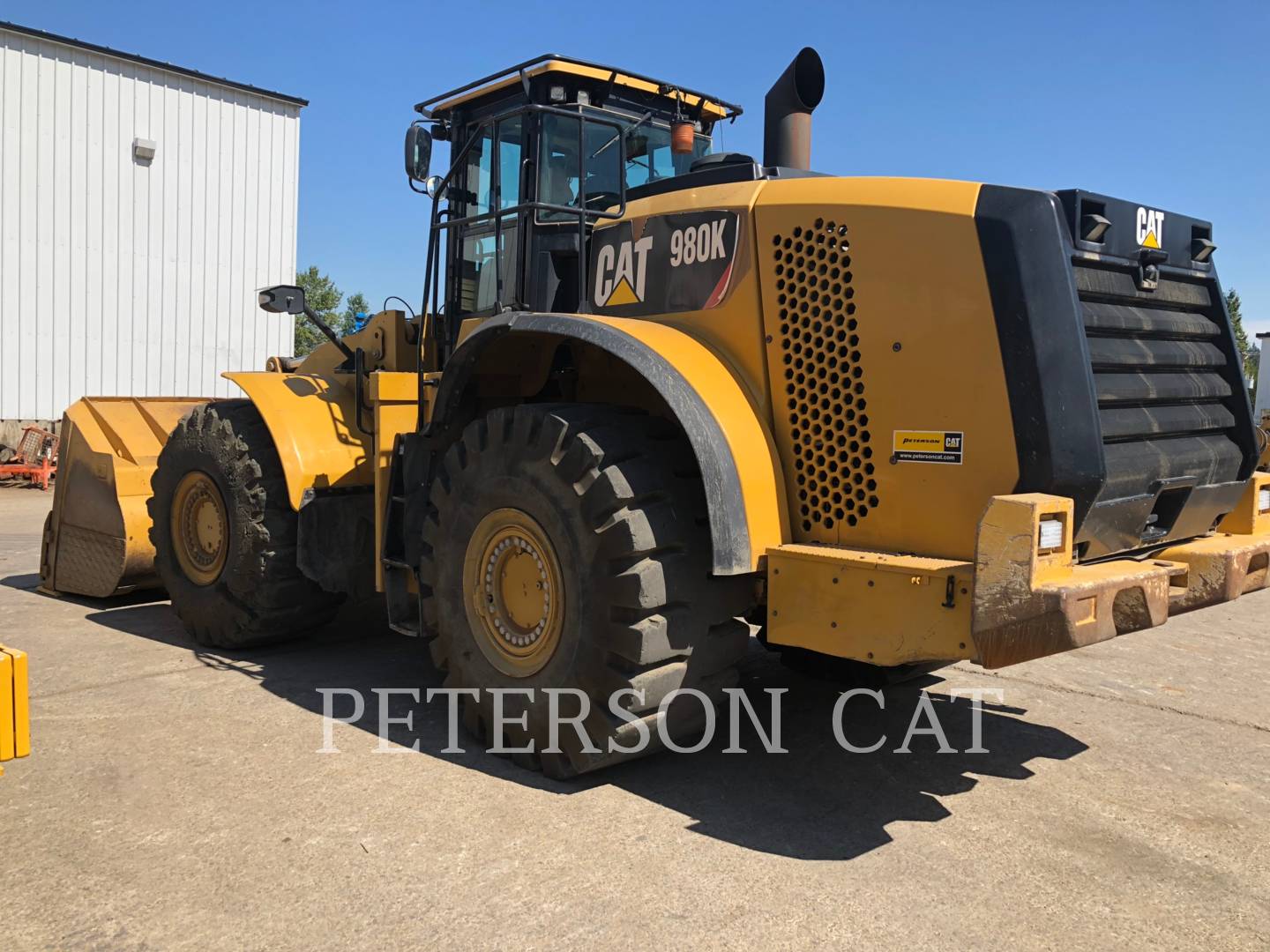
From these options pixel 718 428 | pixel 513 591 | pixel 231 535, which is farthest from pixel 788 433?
pixel 231 535

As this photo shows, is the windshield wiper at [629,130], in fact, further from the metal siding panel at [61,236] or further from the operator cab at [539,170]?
the metal siding panel at [61,236]

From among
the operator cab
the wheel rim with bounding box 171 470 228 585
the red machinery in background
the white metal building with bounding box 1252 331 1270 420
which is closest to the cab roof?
the operator cab

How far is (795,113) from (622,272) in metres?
1.10

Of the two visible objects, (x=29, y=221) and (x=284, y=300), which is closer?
(x=284, y=300)

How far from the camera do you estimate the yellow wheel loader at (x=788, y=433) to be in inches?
135

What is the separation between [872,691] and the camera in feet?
17.7

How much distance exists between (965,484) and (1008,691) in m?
2.62

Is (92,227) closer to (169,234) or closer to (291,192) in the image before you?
(169,234)

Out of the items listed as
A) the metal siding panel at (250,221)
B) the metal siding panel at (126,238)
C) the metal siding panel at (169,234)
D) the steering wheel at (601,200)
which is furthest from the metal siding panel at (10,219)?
the steering wheel at (601,200)

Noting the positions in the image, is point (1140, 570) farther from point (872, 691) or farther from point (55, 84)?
point (55, 84)

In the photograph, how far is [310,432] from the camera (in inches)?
230

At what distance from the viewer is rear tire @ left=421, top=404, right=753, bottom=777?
3787mm

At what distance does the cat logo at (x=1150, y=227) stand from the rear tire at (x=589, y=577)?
183cm

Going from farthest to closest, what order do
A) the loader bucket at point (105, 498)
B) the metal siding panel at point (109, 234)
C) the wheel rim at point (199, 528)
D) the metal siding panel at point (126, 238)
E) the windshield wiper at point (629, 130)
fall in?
the metal siding panel at point (126, 238)
the metal siding panel at point (109, 234)
the loader bucket at point (105, 498)
the wheel rim at point (199, 528)
the windshield wiper at point (629, 130)
